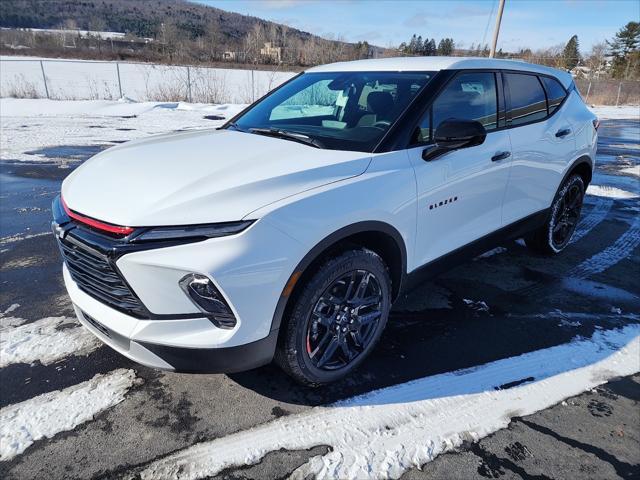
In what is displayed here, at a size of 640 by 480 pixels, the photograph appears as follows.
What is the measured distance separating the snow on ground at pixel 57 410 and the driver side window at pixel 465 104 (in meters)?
2.38

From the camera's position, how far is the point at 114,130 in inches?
461

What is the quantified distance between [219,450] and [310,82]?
289 centimetres

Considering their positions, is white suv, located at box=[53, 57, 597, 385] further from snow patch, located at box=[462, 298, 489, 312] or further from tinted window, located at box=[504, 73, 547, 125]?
→ snow patch, located at box=[462, 298, 489, 312]

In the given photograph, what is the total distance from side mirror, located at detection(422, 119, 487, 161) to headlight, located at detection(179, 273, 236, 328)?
1.54 meters

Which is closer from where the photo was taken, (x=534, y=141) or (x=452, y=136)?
A: (x=452, y=136)

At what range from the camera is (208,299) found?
199 cm

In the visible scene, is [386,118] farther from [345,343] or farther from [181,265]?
[181,265]

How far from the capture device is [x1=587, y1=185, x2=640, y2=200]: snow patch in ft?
23.3

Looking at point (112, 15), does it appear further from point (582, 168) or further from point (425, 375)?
point (425, 375)

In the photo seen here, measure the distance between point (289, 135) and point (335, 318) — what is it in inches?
49.9

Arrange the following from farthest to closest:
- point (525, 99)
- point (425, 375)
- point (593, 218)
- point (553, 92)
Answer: point (593, 218) < point (553, 92) < point (525, 99) < point (425, 375)

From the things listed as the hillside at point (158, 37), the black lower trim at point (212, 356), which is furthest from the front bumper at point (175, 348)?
the hillside at point (158, 37)

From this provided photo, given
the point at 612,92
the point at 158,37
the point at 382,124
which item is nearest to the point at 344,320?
the point at 382,124

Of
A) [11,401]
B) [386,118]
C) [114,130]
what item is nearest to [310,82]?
[386,118]
